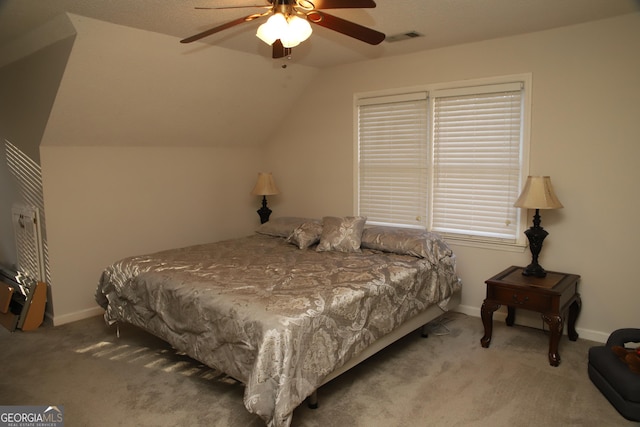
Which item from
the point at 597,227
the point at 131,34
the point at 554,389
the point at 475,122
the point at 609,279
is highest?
the point at 131,34

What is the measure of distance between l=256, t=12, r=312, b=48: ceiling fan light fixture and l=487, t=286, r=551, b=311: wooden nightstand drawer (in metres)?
2.27

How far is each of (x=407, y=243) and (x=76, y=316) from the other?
3.01 metres

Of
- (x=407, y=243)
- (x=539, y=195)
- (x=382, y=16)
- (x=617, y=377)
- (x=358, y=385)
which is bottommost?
(x=358, y=385)

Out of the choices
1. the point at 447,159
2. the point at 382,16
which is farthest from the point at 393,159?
the point at 382,16

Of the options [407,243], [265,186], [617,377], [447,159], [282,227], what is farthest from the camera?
[265,186]

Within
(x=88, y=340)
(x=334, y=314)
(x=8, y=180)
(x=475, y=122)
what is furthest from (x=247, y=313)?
(x=8, y=180)

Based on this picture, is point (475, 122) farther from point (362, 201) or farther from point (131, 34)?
point (131, 34)

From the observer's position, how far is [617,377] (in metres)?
2.49

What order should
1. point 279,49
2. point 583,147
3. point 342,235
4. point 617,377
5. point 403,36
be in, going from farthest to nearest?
point 342,235, point 403,36, point 583,147, point 279,49, point 617,377

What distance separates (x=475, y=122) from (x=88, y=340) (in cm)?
367

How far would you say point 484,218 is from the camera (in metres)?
3.86

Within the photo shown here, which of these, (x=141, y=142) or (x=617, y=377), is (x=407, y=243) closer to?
(x=617, y=377)

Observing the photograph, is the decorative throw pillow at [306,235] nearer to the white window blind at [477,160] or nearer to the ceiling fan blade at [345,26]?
the white window blind at [477,160]

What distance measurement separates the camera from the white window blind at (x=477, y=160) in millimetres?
3668
